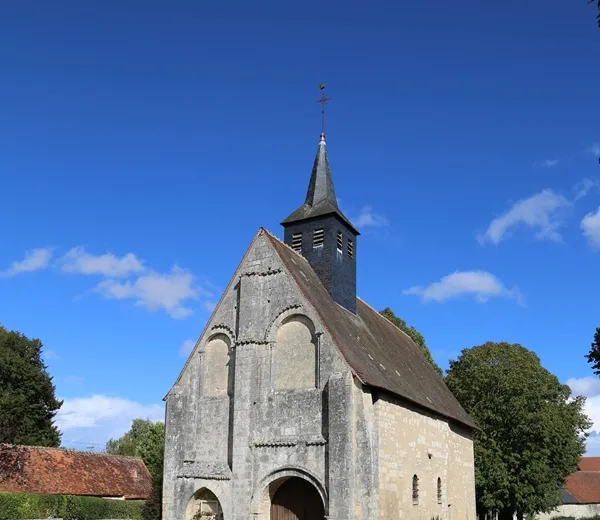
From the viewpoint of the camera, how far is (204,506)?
2012cm

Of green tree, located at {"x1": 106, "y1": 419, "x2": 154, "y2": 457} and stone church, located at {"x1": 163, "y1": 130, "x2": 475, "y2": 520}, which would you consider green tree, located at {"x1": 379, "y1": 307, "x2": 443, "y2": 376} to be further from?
green tree, located at {"x1": 106, "y1": 419, "x2": 154, "y2": 457}

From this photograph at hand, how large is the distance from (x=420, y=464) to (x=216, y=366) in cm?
745

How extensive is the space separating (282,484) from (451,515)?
9.27 meters

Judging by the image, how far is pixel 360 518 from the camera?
17344 millimetres

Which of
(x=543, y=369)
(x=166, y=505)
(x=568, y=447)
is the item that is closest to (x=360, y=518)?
(x=166, y=505)

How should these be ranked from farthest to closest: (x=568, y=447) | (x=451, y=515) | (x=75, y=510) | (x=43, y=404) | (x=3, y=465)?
1. (x=43, y=404)
2. (x=568, y=447)
3. (x=75, y=510)
4. (x=451, y=515)
5. (x=3, y=465)

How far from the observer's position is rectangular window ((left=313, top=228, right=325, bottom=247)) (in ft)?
76.7

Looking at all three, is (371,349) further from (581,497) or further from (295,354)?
(581,497)

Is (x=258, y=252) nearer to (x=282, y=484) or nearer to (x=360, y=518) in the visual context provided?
(x=282, y=484)

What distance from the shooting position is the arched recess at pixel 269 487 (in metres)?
18.3

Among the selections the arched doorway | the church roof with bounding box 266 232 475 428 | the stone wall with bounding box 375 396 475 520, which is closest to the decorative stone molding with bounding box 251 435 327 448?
the arched doorway

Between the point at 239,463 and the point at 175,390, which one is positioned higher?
the point at 175,390

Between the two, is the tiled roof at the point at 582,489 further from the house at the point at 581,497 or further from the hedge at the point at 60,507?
the hedge at the point at 60,507

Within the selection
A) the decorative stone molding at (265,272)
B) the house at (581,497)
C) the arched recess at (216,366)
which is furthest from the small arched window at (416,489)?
the house at (581,497)
